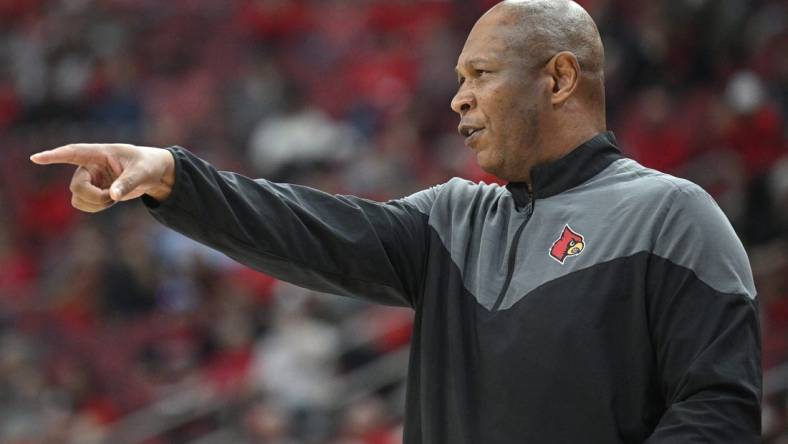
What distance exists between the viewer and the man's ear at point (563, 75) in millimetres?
2223

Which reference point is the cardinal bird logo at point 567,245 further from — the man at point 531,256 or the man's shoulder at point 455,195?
the man's shoulder at point 455,195

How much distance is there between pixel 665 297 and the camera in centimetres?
202

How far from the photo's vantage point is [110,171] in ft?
6.54

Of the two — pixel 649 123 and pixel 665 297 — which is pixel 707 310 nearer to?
pixel 665 297

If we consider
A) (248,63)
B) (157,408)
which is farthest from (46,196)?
A: (157,408)

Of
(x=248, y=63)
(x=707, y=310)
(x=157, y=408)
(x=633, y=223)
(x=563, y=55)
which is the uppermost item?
(x=248, y=63)

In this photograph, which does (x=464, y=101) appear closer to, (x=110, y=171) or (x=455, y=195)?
(x=455, y=195)

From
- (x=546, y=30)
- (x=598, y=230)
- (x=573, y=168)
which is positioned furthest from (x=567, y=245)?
(x=546, y=30)

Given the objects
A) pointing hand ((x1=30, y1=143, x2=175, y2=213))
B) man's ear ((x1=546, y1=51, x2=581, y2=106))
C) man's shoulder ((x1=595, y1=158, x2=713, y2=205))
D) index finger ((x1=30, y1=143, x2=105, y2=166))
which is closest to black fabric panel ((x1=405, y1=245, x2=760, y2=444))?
man's shoulder ((x1=595, y1=158, x2=713, y2=205))

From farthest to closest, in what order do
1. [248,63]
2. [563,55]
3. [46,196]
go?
[248,63] → [46,196] → [563,55]

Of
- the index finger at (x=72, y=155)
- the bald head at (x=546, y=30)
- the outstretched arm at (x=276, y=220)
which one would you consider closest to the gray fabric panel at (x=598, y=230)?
the outstretched arm at (x=276, y=220)

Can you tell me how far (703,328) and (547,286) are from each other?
0.90 ft

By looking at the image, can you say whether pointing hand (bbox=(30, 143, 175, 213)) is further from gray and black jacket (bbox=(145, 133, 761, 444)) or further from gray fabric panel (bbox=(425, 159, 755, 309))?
gray fabric panel (bbox=(425, 159, 755, 309))

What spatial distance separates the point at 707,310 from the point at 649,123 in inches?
224
